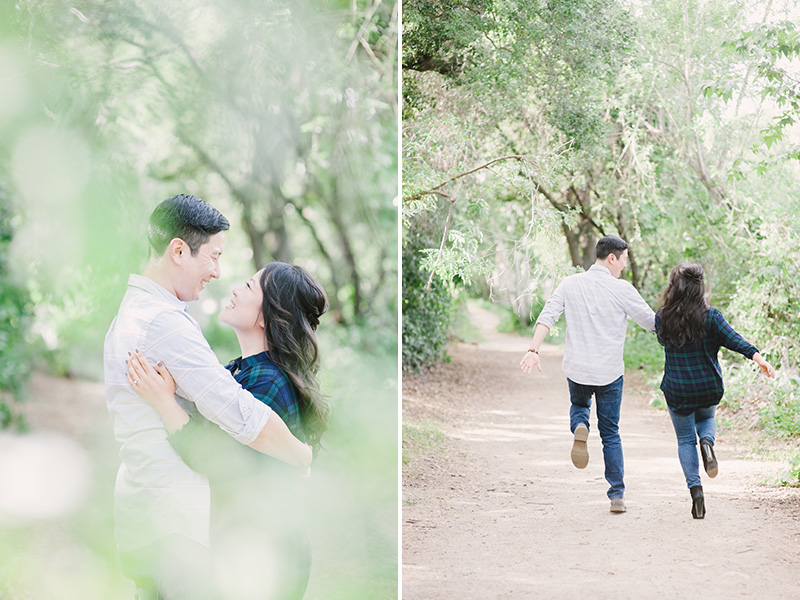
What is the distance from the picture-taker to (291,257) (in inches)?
115

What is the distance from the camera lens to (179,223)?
210cm

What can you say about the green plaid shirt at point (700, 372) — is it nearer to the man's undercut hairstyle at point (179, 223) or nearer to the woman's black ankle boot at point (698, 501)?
the woman's black ankle boot at point (698, 501)

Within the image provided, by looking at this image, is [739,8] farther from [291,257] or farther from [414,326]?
[414,326]

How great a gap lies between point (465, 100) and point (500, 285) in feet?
3.02

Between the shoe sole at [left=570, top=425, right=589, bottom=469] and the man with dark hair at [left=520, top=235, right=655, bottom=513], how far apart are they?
0.05m

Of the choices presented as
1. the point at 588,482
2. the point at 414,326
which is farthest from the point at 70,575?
the point at 414,326

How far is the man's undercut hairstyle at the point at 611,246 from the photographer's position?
10.7ft

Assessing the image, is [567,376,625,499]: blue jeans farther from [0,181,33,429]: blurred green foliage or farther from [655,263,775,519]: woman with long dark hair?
[0,181,33,429]: blurred green foliage

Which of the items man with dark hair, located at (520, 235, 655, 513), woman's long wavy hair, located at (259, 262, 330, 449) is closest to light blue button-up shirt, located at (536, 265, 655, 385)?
man with dark hair, located at (520, 235, 655, 513)

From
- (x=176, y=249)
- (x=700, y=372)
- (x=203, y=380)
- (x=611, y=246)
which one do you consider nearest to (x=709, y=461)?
(x=700, y=372)

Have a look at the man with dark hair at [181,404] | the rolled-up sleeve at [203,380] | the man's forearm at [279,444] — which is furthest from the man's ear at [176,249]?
the man's forearm at [279,444]

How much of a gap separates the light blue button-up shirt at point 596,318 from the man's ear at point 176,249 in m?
1.62

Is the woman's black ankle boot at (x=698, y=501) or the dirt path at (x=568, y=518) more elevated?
the woman's black ankle boot at (x=698, y=501)

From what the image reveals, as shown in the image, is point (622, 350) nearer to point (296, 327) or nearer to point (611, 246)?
point (611, 246)
